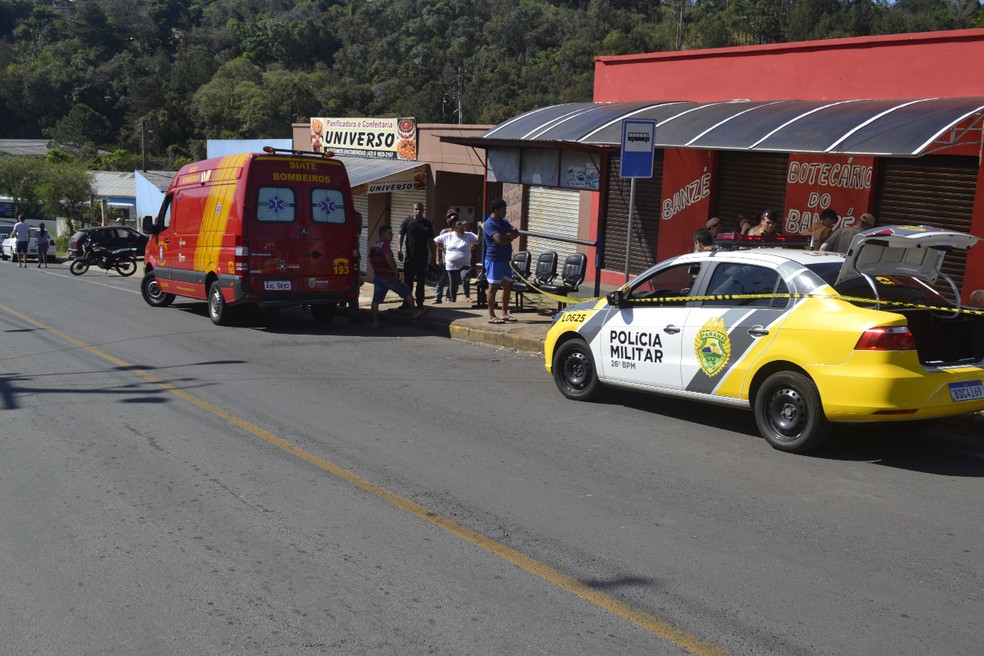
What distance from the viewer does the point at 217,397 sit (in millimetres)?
9734

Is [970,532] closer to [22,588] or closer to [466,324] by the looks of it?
[22,588]

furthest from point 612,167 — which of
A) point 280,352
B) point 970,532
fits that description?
point 970,532

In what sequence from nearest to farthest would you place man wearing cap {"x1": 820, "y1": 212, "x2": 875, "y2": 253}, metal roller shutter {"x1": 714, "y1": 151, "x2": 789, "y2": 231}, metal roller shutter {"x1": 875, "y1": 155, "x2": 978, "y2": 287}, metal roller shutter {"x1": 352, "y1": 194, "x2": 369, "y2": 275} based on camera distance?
man wearing cap {"x1": 820, "y1": 212, "x2": 875, "y2": 253} → metal roller shutter {"x1": 875, "y1": 155, "x2": 978, "y2": 287} → metal roller shutter {"x1": 714, "y1": 151, "x2": 789, "y2": 231} → metal roller shutter {"x1": 352, "y1": 194, "x2": 369, "y2": 275}

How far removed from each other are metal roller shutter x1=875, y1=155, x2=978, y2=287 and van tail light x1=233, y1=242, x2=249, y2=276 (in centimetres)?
920

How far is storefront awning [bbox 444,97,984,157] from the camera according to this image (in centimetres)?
1100

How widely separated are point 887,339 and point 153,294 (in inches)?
598

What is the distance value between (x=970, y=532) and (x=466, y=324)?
9199 mm

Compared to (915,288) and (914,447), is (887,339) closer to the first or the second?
(915,288)

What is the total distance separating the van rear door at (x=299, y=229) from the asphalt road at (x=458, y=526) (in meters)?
4.48

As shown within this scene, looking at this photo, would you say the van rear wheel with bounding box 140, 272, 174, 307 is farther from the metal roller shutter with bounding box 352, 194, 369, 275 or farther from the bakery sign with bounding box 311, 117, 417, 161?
the metal roller shutter with bounding box 352, 194, 369, 275

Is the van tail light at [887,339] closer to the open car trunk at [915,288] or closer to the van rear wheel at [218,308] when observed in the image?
the open car trunk at [915,288]

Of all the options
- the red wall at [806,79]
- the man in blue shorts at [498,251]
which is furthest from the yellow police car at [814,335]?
the red wall at [806,79]

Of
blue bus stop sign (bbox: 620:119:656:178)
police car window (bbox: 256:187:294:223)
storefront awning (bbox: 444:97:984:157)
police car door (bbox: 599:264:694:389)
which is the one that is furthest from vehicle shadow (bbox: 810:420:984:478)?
police car window (bbox: 256:187:294:223)

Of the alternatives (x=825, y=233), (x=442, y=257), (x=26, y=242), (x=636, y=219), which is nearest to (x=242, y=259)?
(x=442, y=257)
